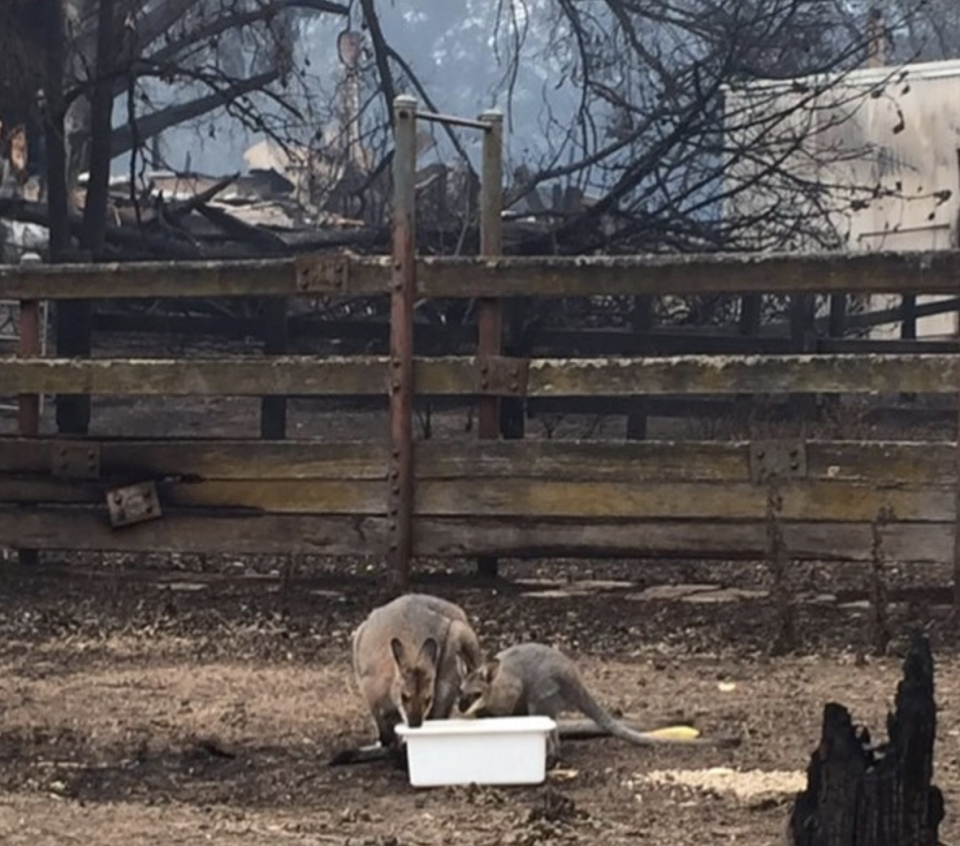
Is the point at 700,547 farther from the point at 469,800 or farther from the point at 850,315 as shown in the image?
the point at 850,315

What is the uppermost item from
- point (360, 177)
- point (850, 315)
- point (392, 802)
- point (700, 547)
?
point (360, 177)

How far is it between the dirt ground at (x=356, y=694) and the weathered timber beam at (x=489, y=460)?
46 centimetres

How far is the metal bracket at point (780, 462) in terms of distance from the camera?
9.16 metres

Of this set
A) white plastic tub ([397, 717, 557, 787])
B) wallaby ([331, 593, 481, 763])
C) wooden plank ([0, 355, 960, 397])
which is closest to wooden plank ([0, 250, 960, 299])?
wooden plank ([0, 355, 960, 397])

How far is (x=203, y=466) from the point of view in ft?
32.5

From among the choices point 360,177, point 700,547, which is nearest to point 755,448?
point 700,547

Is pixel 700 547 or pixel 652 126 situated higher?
pixel 652 126

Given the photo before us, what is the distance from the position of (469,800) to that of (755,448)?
356cm

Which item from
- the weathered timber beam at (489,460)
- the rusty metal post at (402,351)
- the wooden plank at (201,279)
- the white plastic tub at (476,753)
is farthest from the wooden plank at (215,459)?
the white plastic tub at (476,753)

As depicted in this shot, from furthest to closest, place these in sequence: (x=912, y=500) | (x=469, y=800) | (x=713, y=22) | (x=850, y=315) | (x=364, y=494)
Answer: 1. (x=850, y=315)
2. (x=713, y=22)
3. (x=364, y=494)
4. (x=912, y=500)
5. (x=469, y=800)

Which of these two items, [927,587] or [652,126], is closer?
[927,587]

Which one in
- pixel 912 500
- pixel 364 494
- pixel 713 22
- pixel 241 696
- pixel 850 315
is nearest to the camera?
pixel 241 696

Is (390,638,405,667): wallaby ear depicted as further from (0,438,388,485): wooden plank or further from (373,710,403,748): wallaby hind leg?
(0,438,388,485): wooden plank

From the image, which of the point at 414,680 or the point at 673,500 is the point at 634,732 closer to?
the point at 414,680
